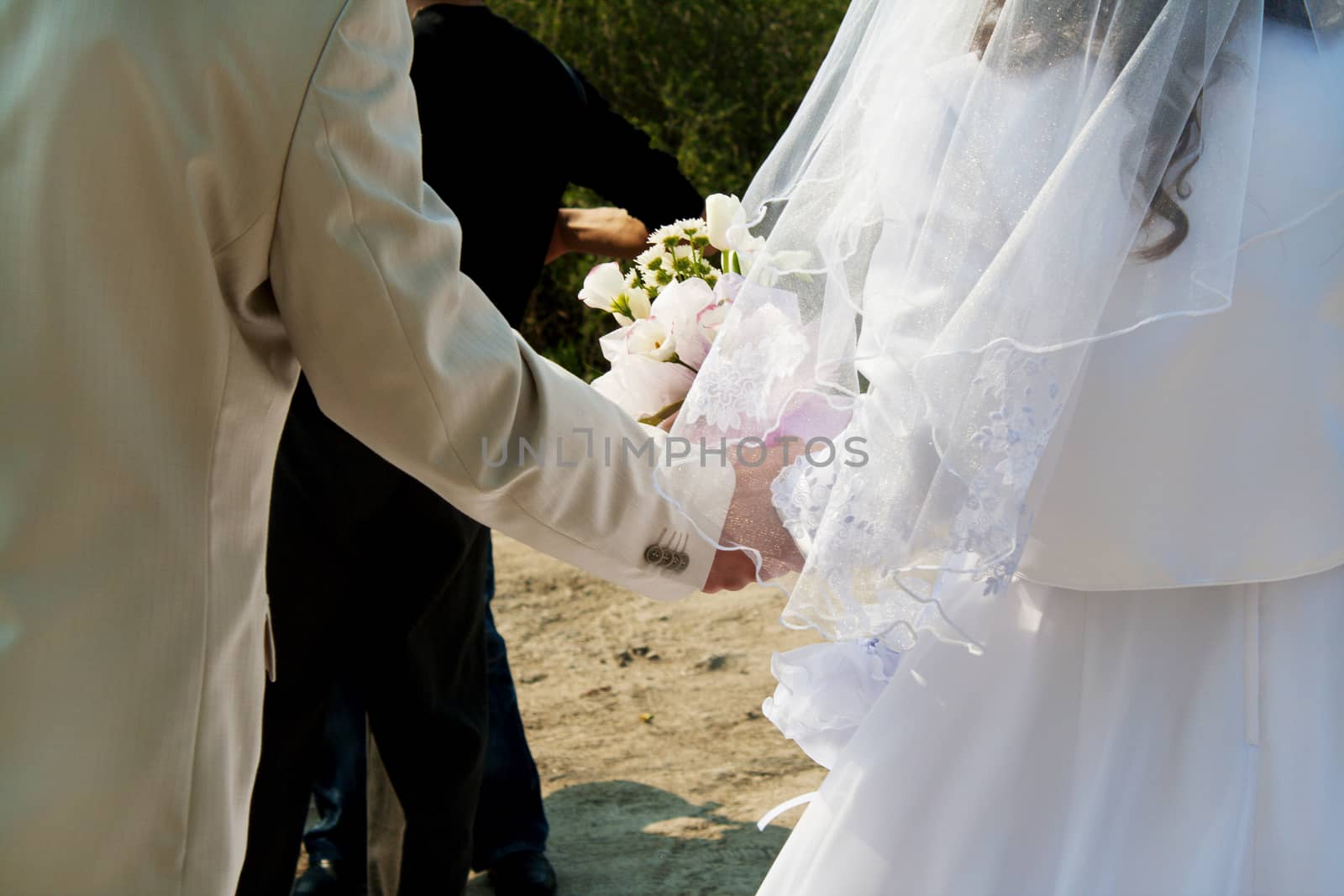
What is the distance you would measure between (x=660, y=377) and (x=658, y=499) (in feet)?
0.82

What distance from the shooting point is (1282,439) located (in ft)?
4.88

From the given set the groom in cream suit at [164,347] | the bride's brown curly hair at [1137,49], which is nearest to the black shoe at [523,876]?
the groom in cream suit at [164,347]

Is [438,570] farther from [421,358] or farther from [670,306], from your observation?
[421,358]

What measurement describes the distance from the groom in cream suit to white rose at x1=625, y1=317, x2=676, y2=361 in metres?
0.56

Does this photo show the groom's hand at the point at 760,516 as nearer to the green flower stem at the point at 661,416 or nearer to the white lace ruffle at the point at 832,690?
the white lace ruffle at the point at 832,690

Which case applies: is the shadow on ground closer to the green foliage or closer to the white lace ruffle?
the white lace ruffle

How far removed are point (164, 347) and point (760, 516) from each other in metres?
0.83

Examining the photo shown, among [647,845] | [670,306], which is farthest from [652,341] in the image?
[647,845]

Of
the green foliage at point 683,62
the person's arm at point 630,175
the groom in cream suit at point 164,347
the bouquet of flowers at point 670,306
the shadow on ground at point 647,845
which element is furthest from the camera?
the green foliage at point 683,62

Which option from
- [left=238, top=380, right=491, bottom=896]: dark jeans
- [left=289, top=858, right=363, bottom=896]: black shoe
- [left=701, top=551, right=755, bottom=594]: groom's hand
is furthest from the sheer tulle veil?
→ [left=289, top=858, right=363, bottom=896]: black shoe

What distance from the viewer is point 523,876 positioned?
10.8 ft

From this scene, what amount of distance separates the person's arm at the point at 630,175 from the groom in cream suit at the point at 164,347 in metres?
1.73

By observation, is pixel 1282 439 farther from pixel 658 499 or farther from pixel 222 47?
pixel 222 47

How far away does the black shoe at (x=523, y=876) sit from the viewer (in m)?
3.29
